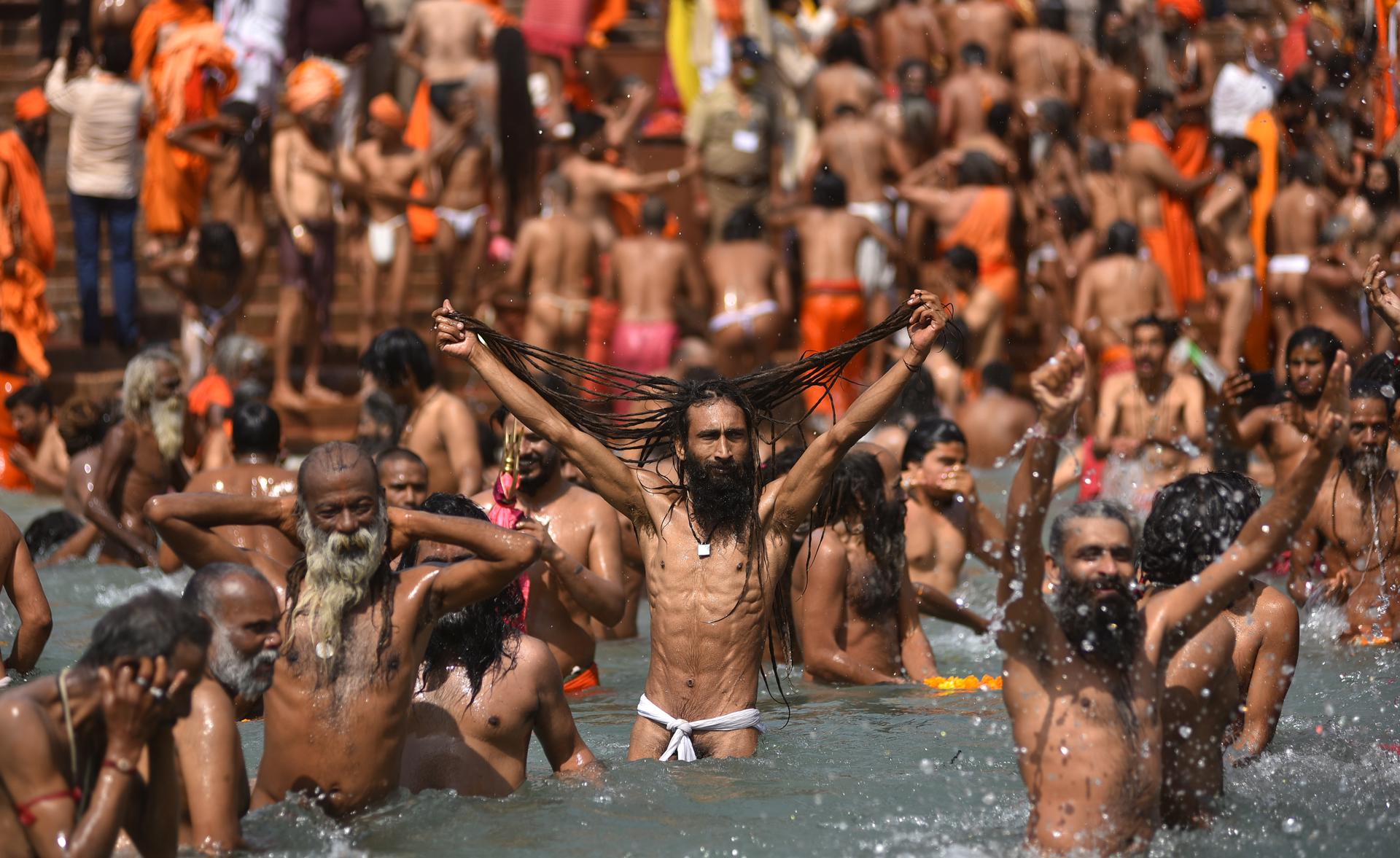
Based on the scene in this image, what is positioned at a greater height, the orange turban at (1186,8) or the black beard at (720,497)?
the orange turban at (1186,8)

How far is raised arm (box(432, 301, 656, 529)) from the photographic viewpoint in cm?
544

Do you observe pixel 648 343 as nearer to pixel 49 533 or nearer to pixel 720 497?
pixel 49 533

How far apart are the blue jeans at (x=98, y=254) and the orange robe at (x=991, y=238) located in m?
5.86

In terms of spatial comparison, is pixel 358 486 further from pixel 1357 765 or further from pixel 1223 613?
pixel 1357 765

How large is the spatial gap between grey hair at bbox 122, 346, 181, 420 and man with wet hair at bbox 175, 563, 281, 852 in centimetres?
486

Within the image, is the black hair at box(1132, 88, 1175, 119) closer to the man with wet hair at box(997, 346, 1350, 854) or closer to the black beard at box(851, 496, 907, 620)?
the black beard at box(851, 496, 907, 620)

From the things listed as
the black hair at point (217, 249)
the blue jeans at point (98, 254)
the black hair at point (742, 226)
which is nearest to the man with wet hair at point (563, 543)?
the black hair at point (217, 249)

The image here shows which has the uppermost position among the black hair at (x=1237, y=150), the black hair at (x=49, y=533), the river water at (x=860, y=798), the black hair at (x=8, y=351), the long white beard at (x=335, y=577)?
the black hair at (x=1237, y=150)

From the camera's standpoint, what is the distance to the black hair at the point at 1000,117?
1349cm

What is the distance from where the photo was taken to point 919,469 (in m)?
7.96

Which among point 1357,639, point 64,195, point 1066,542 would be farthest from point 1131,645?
point 64,195

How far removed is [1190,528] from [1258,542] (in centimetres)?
47

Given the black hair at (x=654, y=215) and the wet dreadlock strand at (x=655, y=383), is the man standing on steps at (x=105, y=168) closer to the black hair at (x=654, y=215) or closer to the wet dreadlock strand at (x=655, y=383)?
the black hair at (x=654, y=215)

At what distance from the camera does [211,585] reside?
4.34 m
